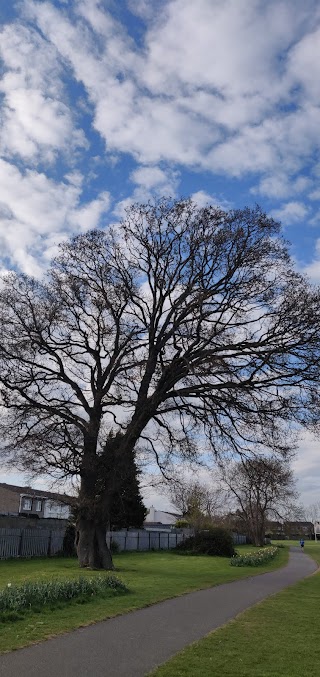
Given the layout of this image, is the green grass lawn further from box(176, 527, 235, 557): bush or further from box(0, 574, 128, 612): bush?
box(176, 527, 235, 557): bush

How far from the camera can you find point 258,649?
8.59 m

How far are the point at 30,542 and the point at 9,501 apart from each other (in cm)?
4347

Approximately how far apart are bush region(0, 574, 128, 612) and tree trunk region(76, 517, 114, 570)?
9216mm

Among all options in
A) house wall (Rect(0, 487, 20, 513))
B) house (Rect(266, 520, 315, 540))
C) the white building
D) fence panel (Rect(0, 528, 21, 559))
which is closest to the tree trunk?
fence panel (Rect(0, 528, 21, 559))

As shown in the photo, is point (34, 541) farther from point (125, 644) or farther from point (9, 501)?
point (9, 501)

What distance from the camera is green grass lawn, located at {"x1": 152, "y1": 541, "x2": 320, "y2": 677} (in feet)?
23.3

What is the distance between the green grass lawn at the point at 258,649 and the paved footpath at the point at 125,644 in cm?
34

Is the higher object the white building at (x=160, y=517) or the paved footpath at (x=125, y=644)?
the white building at (x=160, y=517)

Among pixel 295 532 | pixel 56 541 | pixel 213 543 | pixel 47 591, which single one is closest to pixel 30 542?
pixel 56 541

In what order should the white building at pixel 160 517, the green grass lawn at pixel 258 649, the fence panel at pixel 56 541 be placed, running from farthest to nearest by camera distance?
the white building at pixel 160 517
the fence panel at pixel 56 541
the green grass lawn at pixel 258 649

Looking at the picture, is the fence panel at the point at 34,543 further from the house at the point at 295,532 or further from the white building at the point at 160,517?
the house at the point at 295,532

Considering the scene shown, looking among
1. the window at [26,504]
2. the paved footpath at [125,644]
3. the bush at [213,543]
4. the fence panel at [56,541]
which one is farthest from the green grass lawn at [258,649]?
the window at [26,504]

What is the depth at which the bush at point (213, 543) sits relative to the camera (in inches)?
1626

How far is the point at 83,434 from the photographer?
976 inches
